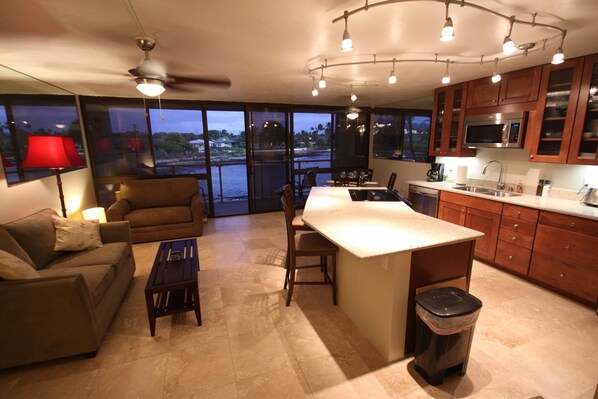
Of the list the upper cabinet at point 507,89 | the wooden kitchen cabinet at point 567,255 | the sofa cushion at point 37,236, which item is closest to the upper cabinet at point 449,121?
the upper cabinet at point 507,89

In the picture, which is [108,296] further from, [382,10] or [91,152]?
[91,152]

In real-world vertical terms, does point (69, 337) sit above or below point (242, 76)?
below

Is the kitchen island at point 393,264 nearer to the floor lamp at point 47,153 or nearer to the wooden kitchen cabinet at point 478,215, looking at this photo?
the wooden kitchen cabinet at point 478,215

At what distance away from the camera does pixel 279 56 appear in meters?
2.72

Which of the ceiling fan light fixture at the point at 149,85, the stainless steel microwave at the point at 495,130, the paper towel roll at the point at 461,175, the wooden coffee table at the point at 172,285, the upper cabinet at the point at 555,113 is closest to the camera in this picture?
the ceiling fan light fixture at the point at 149,85

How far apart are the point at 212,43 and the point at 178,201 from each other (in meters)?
3.27

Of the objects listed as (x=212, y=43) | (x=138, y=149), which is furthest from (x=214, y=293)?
(x=138, y=149)

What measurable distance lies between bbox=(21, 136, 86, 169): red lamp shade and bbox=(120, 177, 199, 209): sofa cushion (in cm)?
186

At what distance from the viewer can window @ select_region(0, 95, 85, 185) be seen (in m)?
2.69

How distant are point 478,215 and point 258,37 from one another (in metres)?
3.31

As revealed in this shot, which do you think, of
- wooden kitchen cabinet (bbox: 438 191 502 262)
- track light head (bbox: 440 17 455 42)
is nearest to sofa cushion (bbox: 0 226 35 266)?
track light head (bbox: 440 17 455 42)

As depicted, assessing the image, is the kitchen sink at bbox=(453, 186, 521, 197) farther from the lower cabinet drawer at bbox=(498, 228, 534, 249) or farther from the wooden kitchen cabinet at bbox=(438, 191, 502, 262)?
the lower cabinet drawer at bbox=(498, 228, 534, 249)

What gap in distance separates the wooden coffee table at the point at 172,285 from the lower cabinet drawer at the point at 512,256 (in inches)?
135

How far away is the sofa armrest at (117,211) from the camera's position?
13.5 feet
